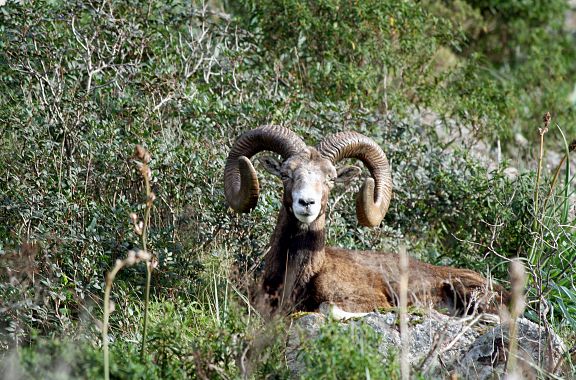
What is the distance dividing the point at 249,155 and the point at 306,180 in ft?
3.39

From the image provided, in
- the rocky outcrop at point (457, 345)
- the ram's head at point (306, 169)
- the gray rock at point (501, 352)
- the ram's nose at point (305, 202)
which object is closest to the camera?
the rocky outcrop at point (457, 345)

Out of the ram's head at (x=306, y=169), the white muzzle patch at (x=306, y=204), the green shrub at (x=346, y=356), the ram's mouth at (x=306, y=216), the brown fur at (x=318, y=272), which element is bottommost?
the green shrub at (x=346, y=356)

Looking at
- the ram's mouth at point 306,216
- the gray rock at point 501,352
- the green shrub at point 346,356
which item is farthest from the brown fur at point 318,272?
the green shrub at point 346,356

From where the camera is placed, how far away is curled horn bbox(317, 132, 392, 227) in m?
11.6

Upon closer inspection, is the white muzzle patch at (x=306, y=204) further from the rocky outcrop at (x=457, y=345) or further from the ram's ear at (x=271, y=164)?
the rocky outcrop at (x=457, y=345)

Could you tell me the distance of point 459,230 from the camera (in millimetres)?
14008

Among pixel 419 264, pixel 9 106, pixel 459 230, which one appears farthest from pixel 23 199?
pixel 459 230

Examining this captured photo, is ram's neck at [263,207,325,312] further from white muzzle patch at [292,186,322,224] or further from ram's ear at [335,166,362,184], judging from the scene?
ram's ear at [335,166,362,184]

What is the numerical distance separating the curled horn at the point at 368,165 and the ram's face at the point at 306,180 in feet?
0.57

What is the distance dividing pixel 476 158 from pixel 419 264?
3692mm

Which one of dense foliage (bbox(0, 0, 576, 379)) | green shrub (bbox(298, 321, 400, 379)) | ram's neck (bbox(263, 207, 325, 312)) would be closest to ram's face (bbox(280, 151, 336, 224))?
ram's neck (bbox(263, 207, 325, 312))

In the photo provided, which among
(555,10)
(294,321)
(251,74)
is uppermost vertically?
(555,10)

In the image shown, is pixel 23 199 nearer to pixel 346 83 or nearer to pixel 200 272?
pixel 200 272

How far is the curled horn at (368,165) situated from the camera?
11.6 meters
